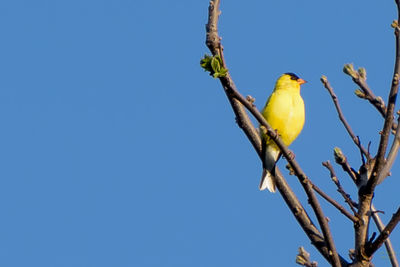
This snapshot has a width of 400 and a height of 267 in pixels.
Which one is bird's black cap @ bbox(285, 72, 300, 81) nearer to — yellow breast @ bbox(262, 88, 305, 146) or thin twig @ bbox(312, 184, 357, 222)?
yellow breast @ bbox(262, 88, 305, 146)

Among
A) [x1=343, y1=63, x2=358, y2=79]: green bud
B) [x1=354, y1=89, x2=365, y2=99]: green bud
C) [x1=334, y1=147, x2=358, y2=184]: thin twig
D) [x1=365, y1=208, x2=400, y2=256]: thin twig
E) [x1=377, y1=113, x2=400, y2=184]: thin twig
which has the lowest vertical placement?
[x1=365, y1=208, x2=400, y2=256]: thin twig

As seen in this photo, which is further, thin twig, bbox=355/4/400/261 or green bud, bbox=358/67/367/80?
green bud, bbox=358/67/367/80

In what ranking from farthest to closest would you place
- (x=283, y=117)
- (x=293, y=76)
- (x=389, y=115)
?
(x=293, y=76)
(x=283, y=117)
(x=389, y=115)

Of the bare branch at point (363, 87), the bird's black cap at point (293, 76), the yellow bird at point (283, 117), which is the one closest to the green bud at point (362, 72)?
the bare branch at point (363, 87)

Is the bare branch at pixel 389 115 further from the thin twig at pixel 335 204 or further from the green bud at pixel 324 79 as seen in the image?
the green bud at pixel 324 79

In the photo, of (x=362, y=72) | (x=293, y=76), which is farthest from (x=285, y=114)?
(x=362, y=72)

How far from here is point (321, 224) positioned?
7.60 feet

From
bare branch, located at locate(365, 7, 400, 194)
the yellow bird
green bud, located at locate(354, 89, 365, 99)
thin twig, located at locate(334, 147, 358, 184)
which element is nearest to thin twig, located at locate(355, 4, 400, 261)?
bare branch, located at locate(365, 7, 400, 194)

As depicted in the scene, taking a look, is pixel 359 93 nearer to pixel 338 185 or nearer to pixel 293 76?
pixel 338 185

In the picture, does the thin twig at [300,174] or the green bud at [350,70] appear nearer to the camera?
the thin twig at [300,174]

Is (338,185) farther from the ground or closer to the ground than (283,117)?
closer to the ground

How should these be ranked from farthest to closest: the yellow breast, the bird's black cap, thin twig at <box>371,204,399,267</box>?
the bird's black cap
the yellow breast
thin twig at <box>371,204,399,267</box>

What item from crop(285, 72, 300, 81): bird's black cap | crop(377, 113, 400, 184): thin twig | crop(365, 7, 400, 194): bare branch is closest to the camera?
crop(365, 7, 400, 194): bare branch

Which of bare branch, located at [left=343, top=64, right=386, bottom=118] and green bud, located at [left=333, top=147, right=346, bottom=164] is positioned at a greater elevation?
bare branch, located at [left=343, top=64, right=386, bottom=118]
